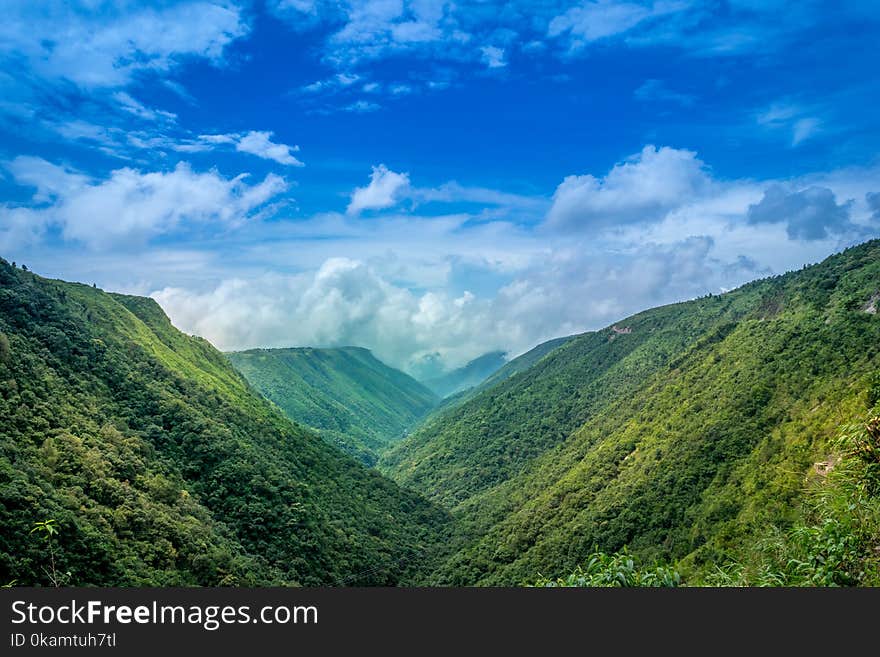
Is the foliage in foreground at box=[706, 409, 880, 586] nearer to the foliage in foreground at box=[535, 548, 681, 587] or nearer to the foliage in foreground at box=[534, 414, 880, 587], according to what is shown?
the foliage in foreground at box=[534, 414, 880, 587]

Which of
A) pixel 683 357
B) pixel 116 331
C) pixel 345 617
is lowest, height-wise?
pixel 345 617

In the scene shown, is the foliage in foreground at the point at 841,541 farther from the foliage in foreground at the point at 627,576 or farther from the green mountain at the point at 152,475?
the green mountain at the point at 152,475

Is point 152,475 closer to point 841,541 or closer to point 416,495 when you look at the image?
point 841,541

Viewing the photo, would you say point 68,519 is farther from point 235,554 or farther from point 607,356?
point 607,356

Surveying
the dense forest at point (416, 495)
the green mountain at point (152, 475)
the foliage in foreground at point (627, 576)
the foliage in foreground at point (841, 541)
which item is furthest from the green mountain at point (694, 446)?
the green mountain at point (152, 475)

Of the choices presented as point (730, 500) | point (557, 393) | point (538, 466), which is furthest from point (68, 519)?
point (557, 393)
